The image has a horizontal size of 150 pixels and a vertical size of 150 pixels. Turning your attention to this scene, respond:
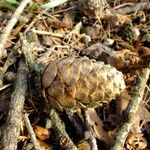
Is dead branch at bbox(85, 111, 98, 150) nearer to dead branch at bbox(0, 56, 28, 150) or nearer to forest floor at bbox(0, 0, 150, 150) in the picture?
forest floor at bbox(0, 0, 150, 150)

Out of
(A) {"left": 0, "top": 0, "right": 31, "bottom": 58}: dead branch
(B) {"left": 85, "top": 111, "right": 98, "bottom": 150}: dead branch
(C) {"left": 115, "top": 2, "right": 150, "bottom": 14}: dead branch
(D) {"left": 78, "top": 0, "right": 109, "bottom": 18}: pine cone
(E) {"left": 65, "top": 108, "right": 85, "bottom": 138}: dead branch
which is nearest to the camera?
(B) {"left": 85, "top": 111, "right": 98, "bottom": 150}: dead branch

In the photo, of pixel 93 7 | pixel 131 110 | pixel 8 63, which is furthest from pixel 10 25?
pixel 131 110

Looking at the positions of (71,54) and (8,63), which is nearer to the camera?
(8,63)

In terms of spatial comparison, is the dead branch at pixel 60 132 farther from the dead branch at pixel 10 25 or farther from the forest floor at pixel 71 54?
the dead branch at pixel 10 25

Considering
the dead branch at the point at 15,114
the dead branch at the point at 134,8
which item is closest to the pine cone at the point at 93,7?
the dead branch at the point at 134,8

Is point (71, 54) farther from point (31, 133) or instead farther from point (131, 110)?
point (31, 133)

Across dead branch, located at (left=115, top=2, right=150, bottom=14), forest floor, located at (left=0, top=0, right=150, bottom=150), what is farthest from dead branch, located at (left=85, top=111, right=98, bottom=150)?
dead branch, located at (left=115, top=2, right=150, bottom=14)
